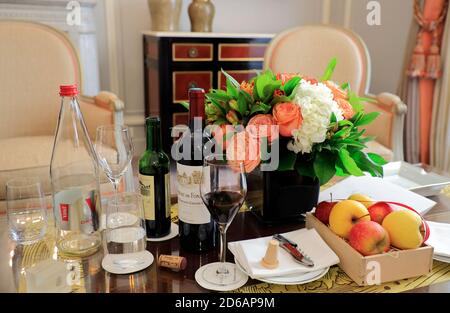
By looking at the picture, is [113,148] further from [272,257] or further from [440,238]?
[440,238]

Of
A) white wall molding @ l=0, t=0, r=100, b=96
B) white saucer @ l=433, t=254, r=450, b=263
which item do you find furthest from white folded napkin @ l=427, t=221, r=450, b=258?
white wall molding @ l=0, t=0, r=100, b=96

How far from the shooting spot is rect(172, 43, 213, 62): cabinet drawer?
8.84ft

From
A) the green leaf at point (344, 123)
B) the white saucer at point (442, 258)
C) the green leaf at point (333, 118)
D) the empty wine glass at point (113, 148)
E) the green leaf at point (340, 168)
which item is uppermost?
the green leaf at point (333, 118)

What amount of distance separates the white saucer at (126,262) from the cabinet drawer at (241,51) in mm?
2079

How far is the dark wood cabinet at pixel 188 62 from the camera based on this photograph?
2693 mm

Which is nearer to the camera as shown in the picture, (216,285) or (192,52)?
(216,285)

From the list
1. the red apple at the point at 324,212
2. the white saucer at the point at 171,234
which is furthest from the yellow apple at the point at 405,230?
the white saucer at the point at 171,234

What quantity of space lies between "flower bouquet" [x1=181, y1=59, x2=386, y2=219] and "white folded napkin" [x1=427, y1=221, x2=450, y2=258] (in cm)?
17

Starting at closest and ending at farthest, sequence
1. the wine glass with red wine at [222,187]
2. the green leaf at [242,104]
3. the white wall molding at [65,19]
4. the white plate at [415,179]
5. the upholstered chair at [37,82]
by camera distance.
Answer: the wine glass with red wine at [222,187] < the green leaf at [242,104] < the white plate at [415,179] < the upholstered chair at [37,82] < the white wall molding at [65,19]

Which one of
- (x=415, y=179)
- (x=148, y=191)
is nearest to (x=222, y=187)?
(x=148, y=191)

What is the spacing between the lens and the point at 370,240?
0.84 metres

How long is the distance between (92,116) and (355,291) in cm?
151

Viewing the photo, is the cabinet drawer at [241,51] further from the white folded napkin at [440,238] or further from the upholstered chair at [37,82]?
the white folded napkin at [440,238]

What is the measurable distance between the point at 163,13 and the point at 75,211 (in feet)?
6.77
